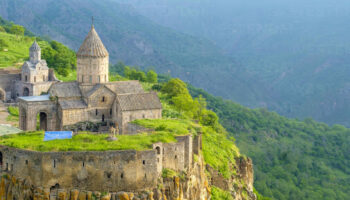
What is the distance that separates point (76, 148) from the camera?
1625 inches

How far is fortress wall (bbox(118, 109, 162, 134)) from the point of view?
5384 cm

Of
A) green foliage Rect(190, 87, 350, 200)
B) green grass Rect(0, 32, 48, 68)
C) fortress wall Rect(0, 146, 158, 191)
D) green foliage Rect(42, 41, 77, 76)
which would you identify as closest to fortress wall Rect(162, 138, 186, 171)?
fortress wall Rect(0, 146, 158, 191)

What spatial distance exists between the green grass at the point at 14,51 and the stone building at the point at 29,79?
492 inches

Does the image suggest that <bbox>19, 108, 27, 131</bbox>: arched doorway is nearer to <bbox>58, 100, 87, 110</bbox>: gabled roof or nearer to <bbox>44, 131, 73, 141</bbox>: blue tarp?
<bbox>58, 100, 87, 110</bbox>: gabled roof

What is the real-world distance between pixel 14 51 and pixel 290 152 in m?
55.7

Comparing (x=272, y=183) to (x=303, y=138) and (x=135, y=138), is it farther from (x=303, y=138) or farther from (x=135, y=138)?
(x=135, y=138)

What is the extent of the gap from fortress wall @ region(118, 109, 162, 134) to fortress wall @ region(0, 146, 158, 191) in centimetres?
1203

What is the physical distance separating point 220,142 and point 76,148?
26756mm

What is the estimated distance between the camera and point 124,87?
5778 centimetres

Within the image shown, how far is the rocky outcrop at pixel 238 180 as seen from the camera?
57.1m

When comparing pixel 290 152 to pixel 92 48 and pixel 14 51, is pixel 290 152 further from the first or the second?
pixel 92 48

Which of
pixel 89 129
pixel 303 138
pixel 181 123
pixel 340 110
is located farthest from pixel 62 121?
pixel 340 110

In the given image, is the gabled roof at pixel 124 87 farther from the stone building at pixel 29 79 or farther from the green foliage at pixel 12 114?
the stone building at pixel 29 79

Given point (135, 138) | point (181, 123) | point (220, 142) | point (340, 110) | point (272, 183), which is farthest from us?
point (340, 110)
